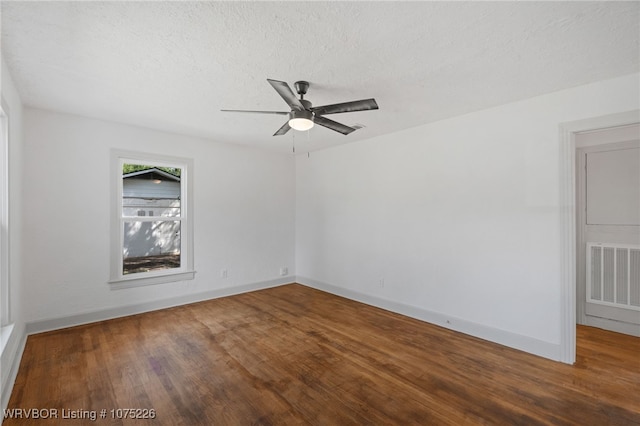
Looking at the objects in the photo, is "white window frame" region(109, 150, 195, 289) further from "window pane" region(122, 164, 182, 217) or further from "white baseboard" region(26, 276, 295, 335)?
"white baseboard" region(26, 276, 295, 335)

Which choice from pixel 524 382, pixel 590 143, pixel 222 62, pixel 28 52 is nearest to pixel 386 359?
pixel 524 382

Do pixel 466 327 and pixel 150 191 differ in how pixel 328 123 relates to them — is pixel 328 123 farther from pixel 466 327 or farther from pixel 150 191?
pixel 150 191

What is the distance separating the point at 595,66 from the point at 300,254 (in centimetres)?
481

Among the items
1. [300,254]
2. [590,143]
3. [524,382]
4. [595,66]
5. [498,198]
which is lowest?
[524,382]

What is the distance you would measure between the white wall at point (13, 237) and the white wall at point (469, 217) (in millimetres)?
3898

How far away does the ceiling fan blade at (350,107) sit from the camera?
231 centimetres

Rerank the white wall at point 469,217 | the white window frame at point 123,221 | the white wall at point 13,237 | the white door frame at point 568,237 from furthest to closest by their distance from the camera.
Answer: the white window frame at point 123,221 < the white wall at point 469,217 < the white door frame at point 568,237 < the white wall at point 13,237

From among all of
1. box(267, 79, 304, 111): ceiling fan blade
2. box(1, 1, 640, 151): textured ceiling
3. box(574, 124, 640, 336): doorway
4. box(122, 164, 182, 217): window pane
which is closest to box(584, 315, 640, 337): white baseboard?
box(574, 124, 640, 336): doorway

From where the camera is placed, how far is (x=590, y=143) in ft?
→ 11.7

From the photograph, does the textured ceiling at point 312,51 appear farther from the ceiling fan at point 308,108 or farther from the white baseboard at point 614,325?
the white baseboard at point 614,325

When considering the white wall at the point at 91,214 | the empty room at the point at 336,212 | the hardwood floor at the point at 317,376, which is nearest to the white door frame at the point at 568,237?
the empty room at the point at 336,212

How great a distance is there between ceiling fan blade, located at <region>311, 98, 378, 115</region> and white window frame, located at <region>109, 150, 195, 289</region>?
9.54ft

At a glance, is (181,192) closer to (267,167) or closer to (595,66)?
(267,167)

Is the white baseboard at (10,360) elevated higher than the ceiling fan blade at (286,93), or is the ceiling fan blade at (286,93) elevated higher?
the ceiling fan blade at (286,93)
